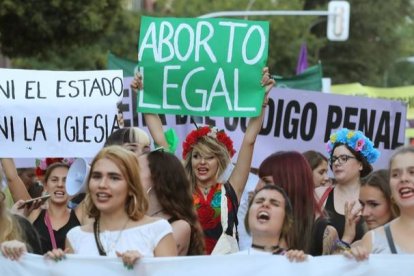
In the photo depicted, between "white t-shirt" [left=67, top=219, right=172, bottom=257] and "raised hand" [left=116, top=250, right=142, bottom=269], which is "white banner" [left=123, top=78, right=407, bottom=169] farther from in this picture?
"raised hand" [left=116, top=250, right=142, bottom=269]

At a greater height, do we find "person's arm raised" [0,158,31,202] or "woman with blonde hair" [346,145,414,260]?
"woman with blonde hair" [346,145,414,260]

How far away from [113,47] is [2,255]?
3000 cm

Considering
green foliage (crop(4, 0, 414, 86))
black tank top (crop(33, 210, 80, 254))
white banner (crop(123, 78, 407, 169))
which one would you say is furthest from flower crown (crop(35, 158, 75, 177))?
green foliage (crop(4, 0, 414, 86))

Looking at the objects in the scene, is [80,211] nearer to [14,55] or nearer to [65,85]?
[65,85]


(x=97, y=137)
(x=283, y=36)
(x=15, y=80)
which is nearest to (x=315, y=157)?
(x=97, y=137)

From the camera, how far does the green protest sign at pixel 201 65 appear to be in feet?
24.6

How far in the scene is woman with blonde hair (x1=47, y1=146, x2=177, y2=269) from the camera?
5469 mm

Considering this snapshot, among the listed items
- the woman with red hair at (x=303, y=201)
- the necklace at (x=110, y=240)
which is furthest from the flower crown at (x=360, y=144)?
the necklace at (x=110, y=240)

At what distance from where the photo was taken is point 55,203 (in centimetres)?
704

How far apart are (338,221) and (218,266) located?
65.7 inches

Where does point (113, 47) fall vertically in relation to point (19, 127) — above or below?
below

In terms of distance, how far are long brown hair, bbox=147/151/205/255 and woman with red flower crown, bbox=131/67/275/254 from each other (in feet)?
1.97

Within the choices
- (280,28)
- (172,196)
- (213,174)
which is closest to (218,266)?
(172,196)

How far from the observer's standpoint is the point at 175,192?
6.08 metres
